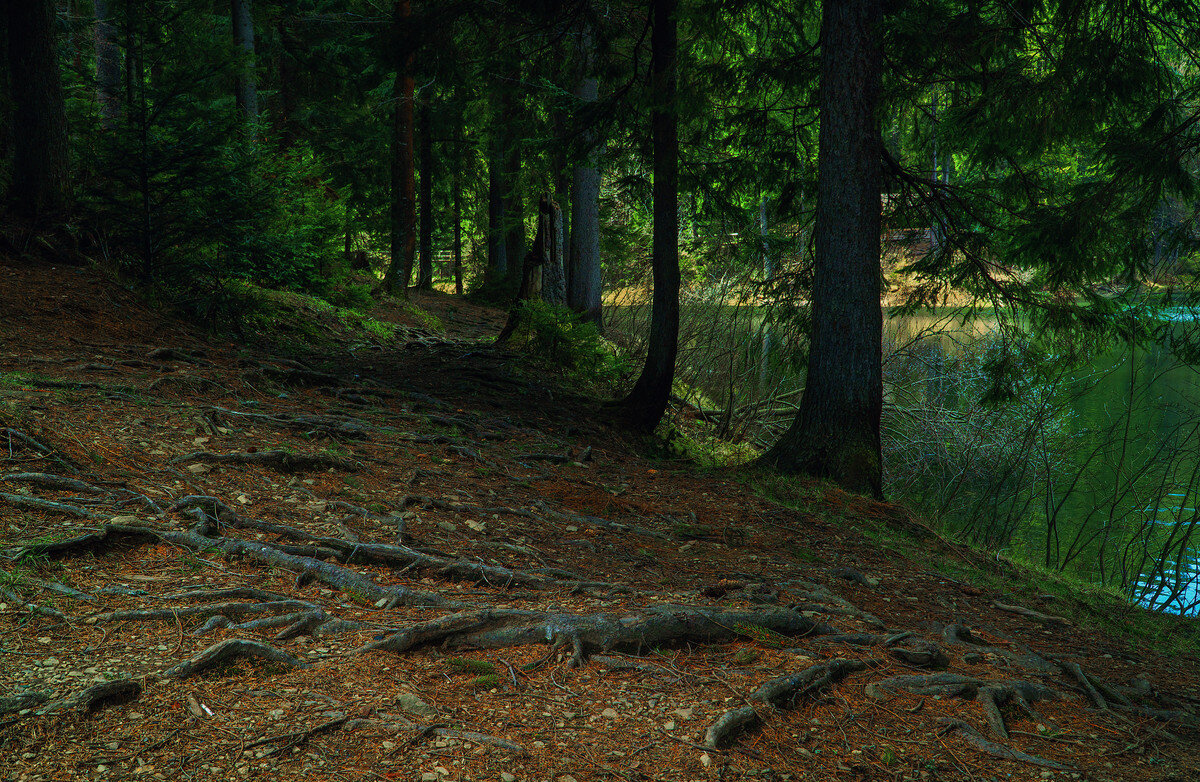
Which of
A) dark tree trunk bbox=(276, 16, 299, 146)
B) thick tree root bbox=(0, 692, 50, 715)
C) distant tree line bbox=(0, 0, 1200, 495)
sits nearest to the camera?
thick tree root bbox=(0, 692, 50, 715)

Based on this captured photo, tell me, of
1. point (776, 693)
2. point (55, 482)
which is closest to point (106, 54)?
point (55, 482)

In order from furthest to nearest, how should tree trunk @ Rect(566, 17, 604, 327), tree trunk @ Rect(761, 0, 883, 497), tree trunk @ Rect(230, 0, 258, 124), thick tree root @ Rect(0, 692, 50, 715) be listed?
tree trunk @ Rect(230, 0, 258, 124)
tree trunk @ Rect(566, 17, 604, 327)
tree trunk @ Rect(761, 0, 883, 497)
thick tree root @ Rect(0, 692, 50, 715)

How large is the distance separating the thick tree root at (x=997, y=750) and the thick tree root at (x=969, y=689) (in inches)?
9.0

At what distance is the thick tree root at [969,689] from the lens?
322 cm

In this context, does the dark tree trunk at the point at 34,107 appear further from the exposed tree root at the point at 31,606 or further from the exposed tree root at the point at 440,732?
the exposed tree root at the point at 440,732

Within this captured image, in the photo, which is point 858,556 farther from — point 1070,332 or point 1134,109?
point 1134,109

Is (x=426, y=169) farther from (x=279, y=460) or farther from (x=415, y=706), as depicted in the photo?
(x=415, y=706)

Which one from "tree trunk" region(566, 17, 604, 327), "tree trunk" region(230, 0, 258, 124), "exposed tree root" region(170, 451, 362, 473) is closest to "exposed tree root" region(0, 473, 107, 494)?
"exposed tree root" region(170, 451, 362, 473)

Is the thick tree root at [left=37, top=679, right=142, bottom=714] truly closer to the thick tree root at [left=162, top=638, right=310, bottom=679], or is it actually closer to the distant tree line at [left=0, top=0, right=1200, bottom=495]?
the thick tree root at [left=162, top=638, right=310, bottom=679]

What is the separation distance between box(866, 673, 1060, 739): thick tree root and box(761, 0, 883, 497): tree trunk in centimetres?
383

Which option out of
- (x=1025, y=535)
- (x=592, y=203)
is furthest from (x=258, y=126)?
(x=1025, y=535)

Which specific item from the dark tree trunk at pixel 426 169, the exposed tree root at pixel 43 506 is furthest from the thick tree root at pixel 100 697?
the dark tree trunk at pixel 426 169

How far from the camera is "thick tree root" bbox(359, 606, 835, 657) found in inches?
125

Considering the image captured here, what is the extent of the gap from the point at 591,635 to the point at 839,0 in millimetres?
6448
